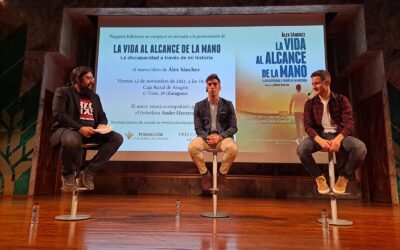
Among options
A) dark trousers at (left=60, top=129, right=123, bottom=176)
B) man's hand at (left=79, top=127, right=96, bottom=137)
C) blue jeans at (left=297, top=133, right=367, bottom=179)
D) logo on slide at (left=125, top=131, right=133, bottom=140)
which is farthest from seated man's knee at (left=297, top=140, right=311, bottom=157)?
logo on slide at (left=125, top=131, right=133, bottom=140)

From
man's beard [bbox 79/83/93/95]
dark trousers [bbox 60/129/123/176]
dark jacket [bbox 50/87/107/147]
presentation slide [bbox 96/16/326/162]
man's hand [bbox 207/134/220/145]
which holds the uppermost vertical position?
presentation slide [bbox 96/16/326/162]

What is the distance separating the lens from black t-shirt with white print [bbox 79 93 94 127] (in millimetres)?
2180

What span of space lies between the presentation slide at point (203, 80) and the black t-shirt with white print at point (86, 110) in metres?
1.88

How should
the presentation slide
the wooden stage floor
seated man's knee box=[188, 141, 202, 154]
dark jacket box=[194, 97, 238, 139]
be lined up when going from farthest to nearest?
1. the presentation slide
2. dark jacket box=[194, 97, 238, 139]
3. seated man's knee box=[188, 141, 202, 154]
4. the wooden stage floor

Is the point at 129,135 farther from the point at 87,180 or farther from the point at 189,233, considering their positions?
the point at 189,233

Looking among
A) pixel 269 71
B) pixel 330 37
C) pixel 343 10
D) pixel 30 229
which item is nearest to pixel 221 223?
pixel 30 229

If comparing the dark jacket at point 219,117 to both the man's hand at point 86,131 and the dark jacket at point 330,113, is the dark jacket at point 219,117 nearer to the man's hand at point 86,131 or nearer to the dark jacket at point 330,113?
the dark jacket at point 330,113

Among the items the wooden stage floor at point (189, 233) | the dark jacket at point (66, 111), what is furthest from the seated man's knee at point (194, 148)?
the dark jacket at point (66, 111)

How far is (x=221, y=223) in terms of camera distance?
2051mm

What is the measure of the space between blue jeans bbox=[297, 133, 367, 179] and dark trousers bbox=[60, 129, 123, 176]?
4.48 ft

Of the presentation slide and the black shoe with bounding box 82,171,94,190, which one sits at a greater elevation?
the presentation slide

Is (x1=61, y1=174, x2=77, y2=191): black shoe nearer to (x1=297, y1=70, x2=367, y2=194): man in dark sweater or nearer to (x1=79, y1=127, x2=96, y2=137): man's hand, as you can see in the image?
(x1=79, y1=127, x2=96, y2=137): man's hand

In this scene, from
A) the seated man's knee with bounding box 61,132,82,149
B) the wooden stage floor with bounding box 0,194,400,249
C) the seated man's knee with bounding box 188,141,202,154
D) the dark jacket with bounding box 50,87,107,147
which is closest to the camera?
the wooden stage floor with bounding box 0,194,400,249

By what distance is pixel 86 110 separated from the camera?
221cm
